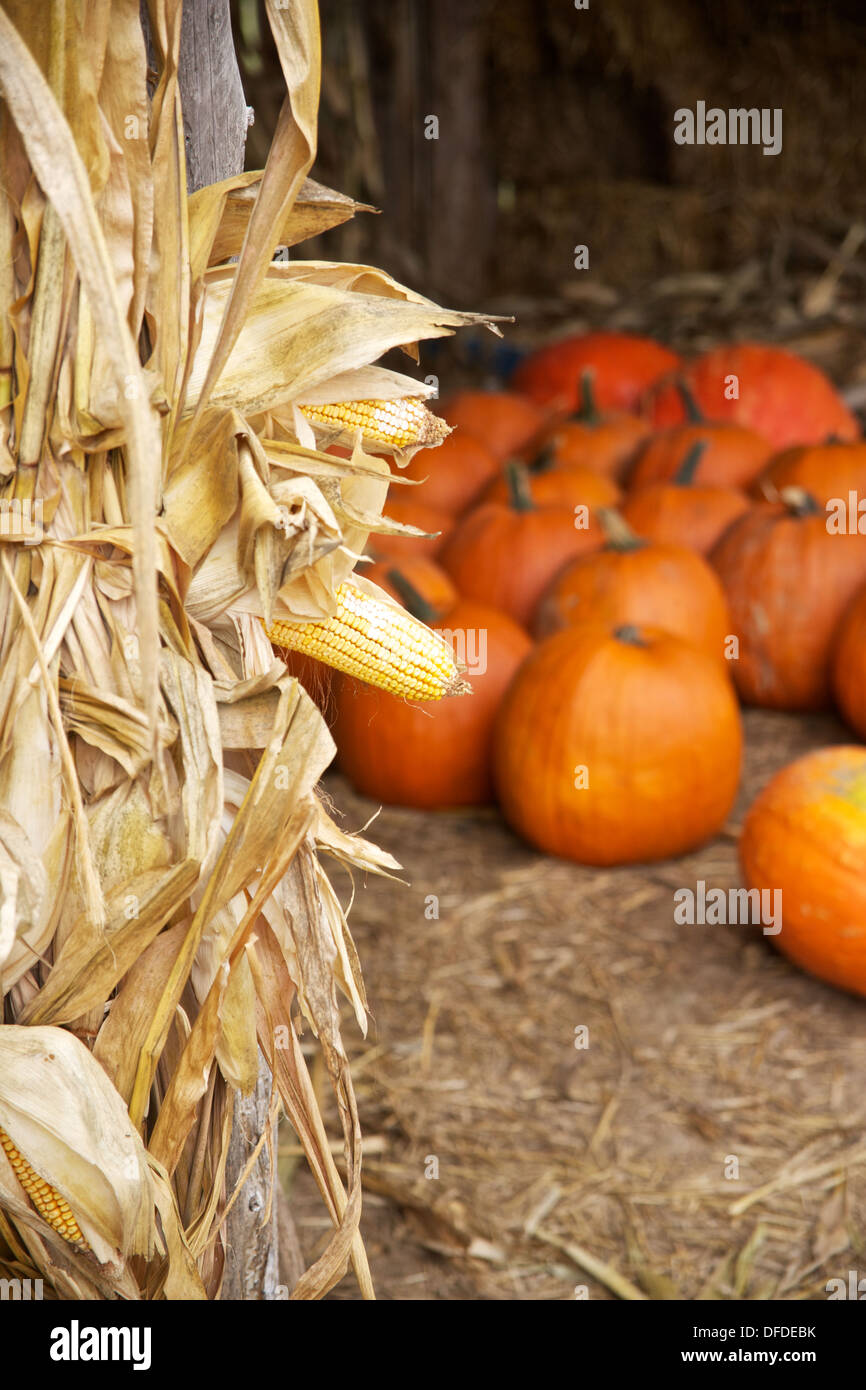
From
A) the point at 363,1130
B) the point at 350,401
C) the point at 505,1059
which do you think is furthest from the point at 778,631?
the point at 350,401

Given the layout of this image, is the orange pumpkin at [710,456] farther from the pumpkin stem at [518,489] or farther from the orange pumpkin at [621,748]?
Answer: the orange pumpkin at [621,748]

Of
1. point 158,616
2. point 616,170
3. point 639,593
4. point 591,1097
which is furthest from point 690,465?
point 616,170

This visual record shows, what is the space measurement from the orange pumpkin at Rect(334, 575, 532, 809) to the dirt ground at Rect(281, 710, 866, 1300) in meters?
0.24

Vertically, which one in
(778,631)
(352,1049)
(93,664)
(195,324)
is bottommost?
(352,1049)

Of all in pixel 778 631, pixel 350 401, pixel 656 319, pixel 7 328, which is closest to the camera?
pixel 7 328

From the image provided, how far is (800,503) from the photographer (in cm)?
321

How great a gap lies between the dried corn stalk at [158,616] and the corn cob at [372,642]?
40 mm

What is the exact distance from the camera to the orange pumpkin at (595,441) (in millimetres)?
3912

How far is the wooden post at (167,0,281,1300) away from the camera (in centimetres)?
110

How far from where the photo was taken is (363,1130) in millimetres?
2074

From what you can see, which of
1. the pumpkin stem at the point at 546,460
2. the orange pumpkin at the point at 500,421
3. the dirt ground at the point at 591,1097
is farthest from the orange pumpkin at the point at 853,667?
the orange pumpkin at the point at 500,421

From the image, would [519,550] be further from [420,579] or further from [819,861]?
[819,861]
